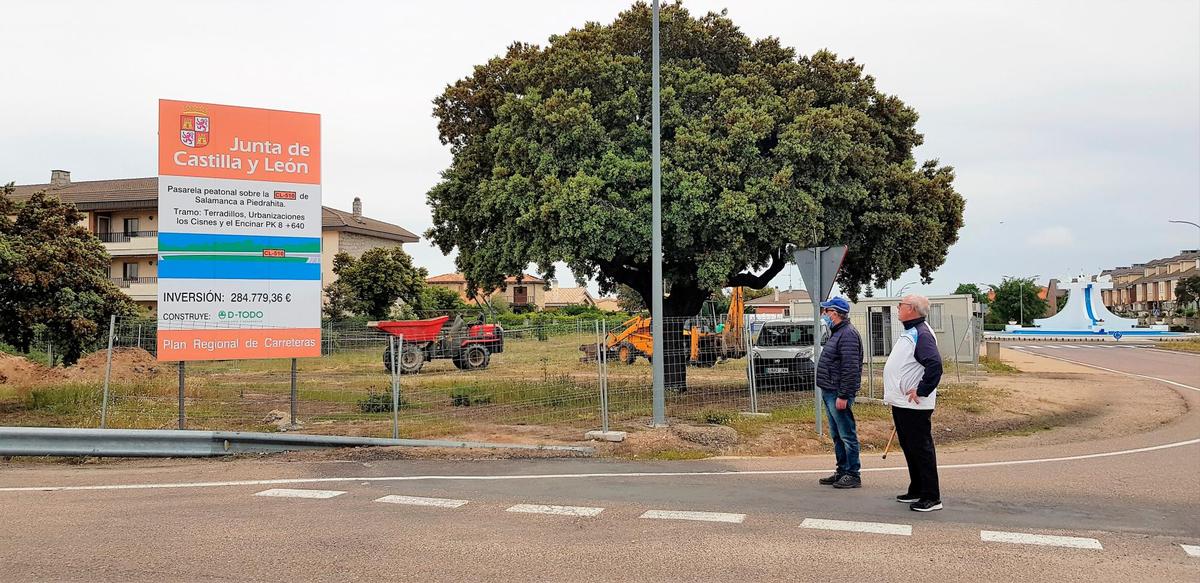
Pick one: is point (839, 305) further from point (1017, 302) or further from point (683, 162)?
point (1017, 302)

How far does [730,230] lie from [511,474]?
6.66 meters

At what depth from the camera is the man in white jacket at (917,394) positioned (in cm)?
658

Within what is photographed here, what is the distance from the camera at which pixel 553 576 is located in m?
4.96

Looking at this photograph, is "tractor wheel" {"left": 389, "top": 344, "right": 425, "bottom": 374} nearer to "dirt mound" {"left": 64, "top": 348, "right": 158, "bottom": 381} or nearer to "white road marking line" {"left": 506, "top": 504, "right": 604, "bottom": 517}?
"dirt mound" {"left": 64, "top": 348, "right": 158, "bottom": 381}

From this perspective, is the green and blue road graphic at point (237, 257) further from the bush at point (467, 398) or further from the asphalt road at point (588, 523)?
the bush at point (467, 398)

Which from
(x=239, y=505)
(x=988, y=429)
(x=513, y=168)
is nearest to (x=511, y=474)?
(x=239, y=505)

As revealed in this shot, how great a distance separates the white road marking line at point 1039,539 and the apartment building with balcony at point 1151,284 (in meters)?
107

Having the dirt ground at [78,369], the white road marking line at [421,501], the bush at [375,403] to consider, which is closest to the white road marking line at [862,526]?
the white road marking line at [421,501]

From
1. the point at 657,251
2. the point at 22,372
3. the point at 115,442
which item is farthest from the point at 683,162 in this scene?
the point at 22,372

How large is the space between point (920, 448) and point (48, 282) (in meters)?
13.4

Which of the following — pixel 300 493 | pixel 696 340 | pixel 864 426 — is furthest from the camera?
pixel 696 340

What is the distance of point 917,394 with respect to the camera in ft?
21.6

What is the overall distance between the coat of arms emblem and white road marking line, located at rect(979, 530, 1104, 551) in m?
10.4

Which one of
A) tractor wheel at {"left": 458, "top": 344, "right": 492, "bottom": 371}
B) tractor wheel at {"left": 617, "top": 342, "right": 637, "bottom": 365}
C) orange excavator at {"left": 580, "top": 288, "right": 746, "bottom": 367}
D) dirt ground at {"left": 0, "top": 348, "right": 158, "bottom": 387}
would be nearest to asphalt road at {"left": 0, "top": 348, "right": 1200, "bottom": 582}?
orange excavator at {"left": 580, "top": 288, "right": 746, "bottom": 367}
